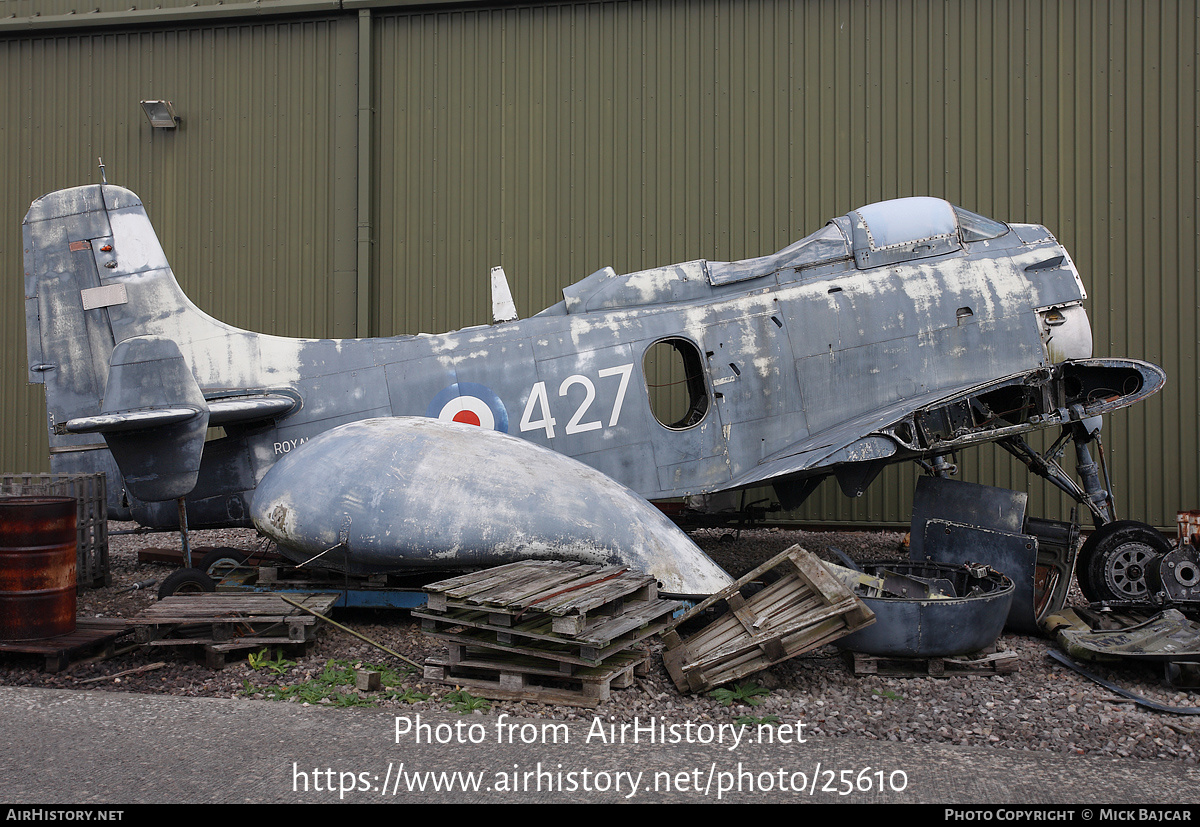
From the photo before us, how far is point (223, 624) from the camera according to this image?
5883mm

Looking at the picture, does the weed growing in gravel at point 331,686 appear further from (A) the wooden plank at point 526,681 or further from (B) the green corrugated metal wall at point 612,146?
(B) the green corrugated metal wall at point 612,146

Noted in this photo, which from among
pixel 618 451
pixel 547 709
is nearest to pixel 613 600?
pixel 547 709

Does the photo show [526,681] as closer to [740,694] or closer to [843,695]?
[740,694]

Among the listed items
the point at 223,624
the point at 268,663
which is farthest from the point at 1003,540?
the point at 223,624

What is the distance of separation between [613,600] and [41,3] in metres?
15.6

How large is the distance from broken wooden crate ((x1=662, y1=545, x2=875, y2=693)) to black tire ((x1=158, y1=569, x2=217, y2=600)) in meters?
4.52

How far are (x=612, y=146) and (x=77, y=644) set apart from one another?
10273mm

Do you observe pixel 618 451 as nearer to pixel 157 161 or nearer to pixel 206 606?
pixel 206 606

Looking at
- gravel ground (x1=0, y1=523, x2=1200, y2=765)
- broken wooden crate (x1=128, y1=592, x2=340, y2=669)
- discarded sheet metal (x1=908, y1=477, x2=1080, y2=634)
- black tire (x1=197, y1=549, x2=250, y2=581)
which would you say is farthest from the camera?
black tire (x1=197, y1=549, x2=250, y2=581)

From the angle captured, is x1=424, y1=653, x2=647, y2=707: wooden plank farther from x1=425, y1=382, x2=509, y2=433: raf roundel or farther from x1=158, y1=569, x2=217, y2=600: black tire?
x1=158, y1=569, x2=217, y2=600: black tire

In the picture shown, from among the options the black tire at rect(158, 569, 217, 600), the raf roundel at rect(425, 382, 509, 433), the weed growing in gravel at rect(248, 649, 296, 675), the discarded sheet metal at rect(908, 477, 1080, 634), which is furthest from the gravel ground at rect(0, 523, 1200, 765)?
the raf roundel at rect(425, 382, 509, 433)

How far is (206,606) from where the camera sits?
617 cm

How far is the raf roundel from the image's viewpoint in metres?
7.93

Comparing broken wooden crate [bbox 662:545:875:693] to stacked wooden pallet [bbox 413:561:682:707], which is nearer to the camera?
stacked wooden pallet [bbox 413:561:682:707]
